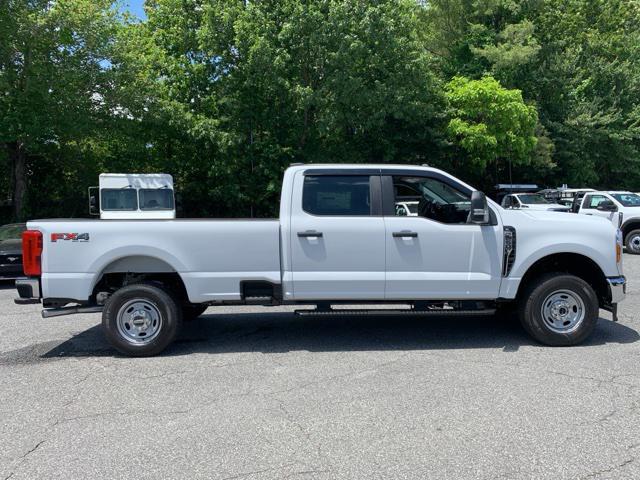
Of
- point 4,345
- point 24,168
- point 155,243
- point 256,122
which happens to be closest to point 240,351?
point 155,243

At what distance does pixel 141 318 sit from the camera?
6195 mm

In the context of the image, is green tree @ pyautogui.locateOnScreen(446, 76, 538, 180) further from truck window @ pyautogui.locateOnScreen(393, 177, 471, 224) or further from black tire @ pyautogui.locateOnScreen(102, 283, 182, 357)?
black tire @ pyautogui.locateOnScreen(102, 283, 182, 357)

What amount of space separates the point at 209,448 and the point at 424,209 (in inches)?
147

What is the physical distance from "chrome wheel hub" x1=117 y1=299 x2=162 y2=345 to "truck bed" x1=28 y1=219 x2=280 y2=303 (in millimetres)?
438

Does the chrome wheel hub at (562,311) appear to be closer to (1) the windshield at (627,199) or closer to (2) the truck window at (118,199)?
(1) the windshield at (627,199)

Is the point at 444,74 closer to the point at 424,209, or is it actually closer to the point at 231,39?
the point at 231,39

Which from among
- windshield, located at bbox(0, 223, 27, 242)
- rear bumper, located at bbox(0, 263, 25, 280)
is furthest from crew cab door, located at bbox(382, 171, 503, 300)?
windshield, located at bbox(0, 223, 27, 242)

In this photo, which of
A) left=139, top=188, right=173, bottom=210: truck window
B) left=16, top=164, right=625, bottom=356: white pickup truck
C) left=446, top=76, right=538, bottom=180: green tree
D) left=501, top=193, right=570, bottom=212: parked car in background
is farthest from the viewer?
left=446, top=76, right=538, bottom=180: green tree

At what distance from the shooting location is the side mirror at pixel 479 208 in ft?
19.7

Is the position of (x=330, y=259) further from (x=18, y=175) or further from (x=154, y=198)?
(x=18, y=175)

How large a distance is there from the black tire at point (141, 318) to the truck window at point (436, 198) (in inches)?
111

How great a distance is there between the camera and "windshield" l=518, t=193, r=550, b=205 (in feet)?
72.6

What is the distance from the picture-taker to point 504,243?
621cm

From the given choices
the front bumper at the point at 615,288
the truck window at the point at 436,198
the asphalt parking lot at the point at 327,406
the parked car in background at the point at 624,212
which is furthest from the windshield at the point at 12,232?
the parked car in background at the point at 624,212
